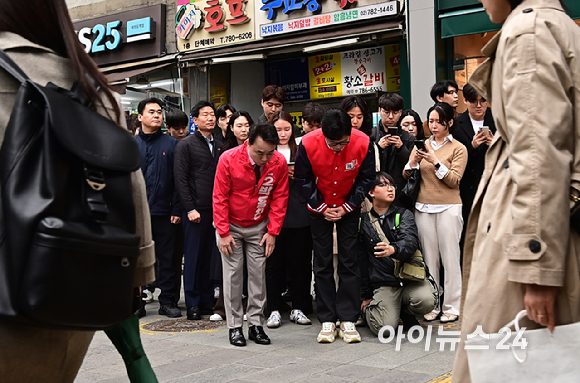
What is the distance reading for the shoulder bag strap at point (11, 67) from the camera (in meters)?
1.71

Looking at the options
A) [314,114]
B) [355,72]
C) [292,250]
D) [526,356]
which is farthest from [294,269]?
[355,72]

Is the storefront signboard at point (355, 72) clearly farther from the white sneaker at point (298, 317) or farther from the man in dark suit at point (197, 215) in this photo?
the white sneaker at point (298, 317)

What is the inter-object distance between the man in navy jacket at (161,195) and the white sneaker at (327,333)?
7.05 ft

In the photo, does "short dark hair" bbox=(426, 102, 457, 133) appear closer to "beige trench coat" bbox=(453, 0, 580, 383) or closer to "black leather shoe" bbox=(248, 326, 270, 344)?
"black leather shoe" bbox=(248, 326, 270, 344)

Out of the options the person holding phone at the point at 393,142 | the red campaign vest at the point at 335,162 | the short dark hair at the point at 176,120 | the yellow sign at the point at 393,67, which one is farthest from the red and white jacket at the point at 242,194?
the yellow sign at the point at 393,67

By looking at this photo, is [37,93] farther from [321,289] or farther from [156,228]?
[156,228]

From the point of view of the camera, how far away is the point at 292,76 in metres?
14.5

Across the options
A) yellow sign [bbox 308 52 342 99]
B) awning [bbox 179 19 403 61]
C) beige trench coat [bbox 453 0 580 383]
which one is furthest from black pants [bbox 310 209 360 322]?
yellow sign [bbox 308 52 342 99]

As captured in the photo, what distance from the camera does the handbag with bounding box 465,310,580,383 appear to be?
2.02 m

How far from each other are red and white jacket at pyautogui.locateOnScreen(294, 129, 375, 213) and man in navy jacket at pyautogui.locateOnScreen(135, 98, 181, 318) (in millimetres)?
2037

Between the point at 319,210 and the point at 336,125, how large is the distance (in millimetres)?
829

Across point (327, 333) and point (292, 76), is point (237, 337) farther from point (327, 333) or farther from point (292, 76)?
point (292, 76)

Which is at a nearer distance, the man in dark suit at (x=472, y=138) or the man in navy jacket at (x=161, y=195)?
the man in dark suit at (x=472, y=138)

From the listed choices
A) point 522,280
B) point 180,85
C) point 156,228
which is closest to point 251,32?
point 180,85
